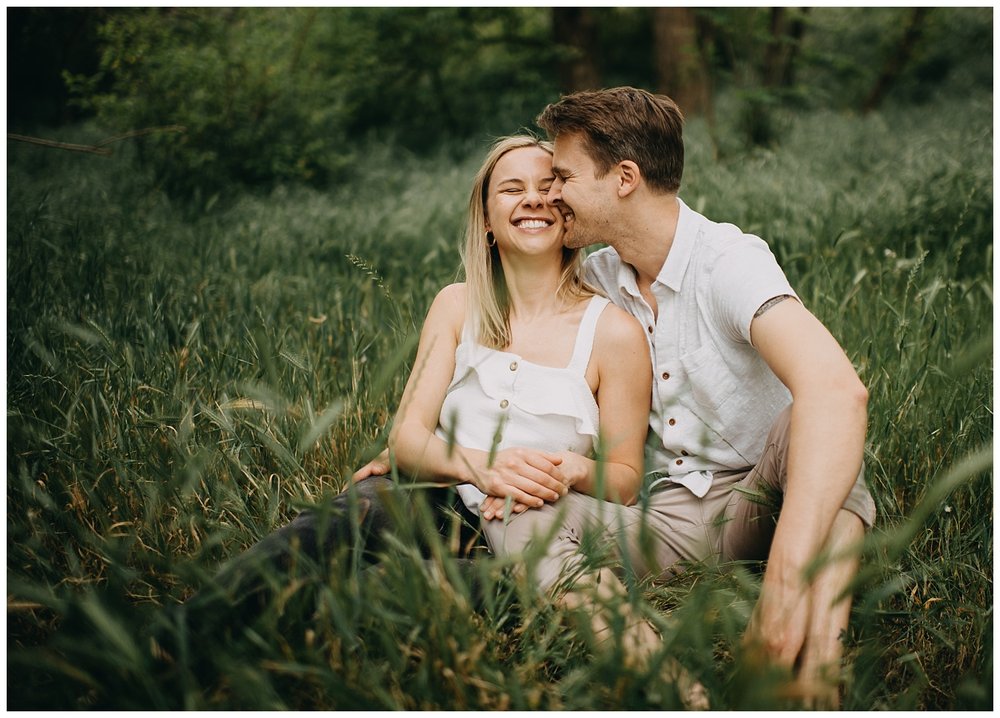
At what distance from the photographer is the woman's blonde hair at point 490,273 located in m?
2.43

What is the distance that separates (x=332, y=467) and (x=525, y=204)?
1.08 m

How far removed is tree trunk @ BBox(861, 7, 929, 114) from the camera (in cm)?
1074

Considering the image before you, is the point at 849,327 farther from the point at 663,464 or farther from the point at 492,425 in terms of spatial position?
the point at 492,425

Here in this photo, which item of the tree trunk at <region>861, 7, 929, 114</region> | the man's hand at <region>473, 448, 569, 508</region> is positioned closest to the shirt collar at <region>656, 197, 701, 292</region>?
the man's hand at <region>473, 448, 569, 508</region>

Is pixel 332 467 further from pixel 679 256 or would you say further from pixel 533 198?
pixel 679 256

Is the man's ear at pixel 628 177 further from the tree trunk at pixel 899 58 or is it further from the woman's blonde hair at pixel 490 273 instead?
the tree trunk at pixel 899 58

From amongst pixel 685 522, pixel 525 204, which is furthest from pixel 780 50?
pixel 685 522

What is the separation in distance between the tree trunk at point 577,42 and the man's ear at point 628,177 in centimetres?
782

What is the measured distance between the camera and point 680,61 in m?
8.28

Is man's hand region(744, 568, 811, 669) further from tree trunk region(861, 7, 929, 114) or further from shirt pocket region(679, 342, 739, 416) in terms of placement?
tree trunk region(861, 7, 929, 114)

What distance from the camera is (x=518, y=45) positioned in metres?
10.7

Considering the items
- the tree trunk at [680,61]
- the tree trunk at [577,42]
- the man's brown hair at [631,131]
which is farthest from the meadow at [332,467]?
the tree trunk at [577,42]

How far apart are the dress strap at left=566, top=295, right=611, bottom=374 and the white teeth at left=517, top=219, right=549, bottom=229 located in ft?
1.02

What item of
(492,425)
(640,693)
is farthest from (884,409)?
(640,693)
